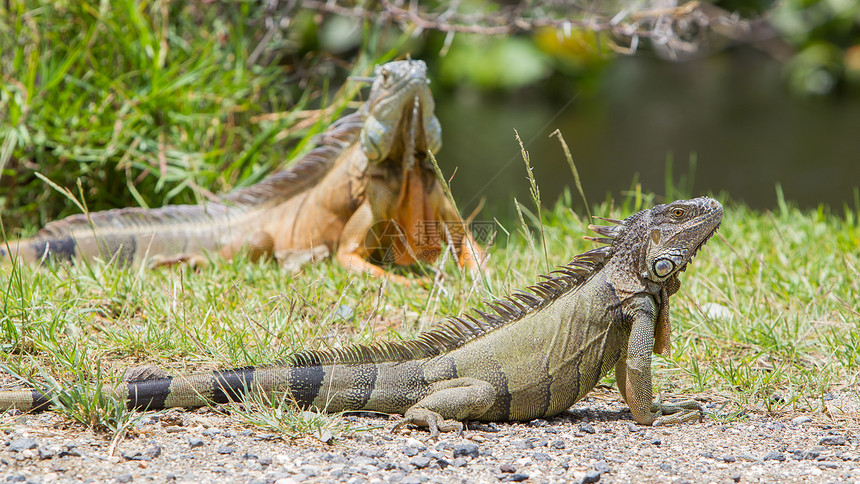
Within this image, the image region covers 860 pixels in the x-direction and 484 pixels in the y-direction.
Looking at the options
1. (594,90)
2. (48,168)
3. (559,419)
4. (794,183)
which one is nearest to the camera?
(559,419)

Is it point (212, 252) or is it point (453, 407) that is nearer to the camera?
point (453, 407)

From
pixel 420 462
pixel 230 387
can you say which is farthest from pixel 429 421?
pixel 230 387

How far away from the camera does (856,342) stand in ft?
11.6

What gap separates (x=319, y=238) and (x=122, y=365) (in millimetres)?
1934

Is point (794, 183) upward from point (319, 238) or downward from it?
upward

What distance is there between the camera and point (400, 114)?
4.57 m

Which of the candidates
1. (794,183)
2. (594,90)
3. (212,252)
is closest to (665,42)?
(212,252)

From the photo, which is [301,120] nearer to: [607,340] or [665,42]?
[665,42]

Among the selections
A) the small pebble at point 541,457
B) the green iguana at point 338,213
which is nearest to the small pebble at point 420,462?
the small pebble at point 541,457

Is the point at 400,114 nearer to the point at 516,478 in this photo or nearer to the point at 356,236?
the point at 356,236

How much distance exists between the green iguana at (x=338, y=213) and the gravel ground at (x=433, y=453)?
1.80 meters

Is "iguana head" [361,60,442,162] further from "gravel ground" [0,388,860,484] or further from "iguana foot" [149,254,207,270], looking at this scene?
"gravel ground" [0,388,860,484]

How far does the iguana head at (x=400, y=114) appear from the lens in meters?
4.48

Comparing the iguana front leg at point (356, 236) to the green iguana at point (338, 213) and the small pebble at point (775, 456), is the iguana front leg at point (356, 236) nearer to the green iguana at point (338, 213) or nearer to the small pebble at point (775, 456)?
the green iguana at point (338, 213)
